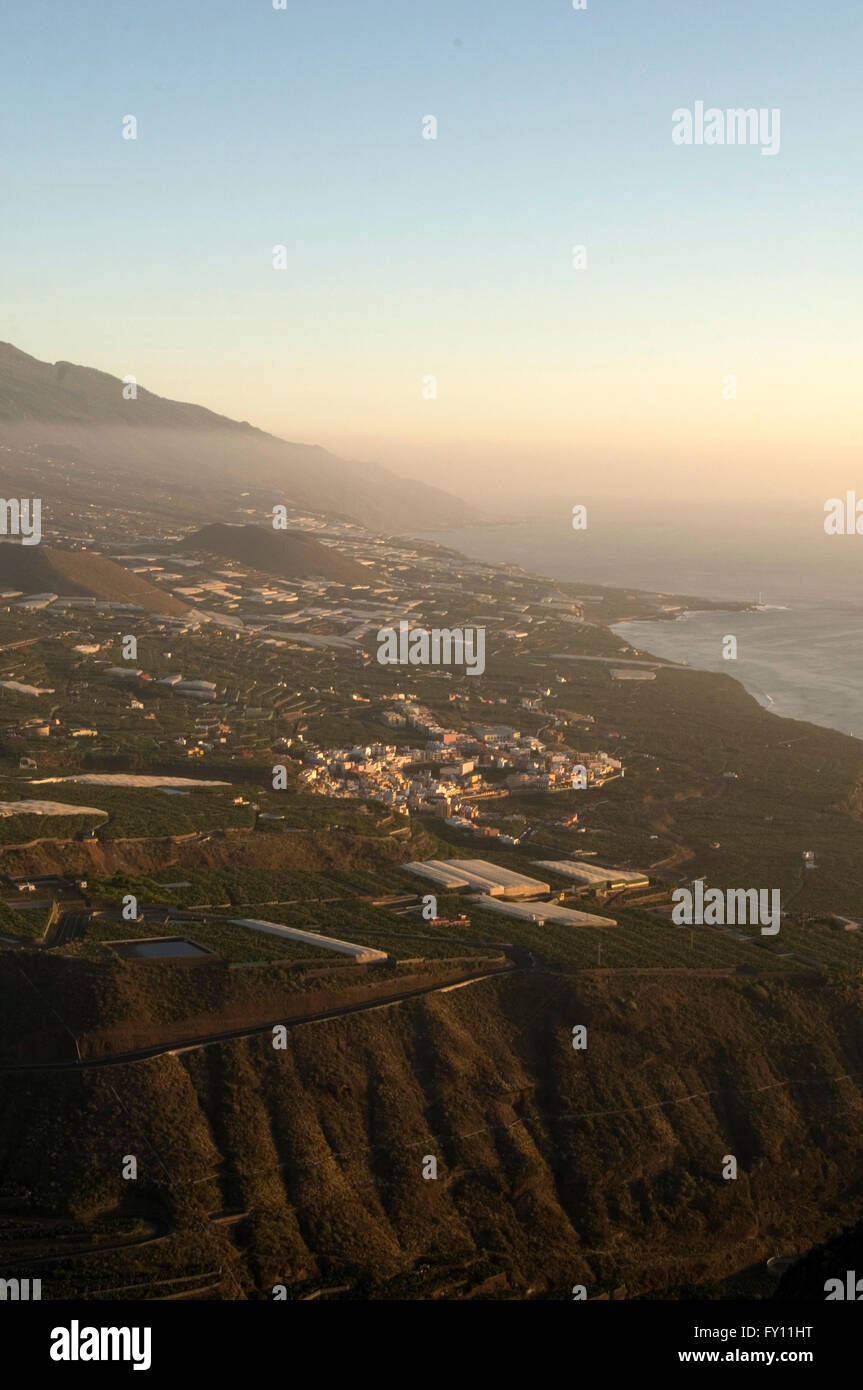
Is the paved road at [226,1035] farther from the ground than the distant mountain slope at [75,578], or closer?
closer

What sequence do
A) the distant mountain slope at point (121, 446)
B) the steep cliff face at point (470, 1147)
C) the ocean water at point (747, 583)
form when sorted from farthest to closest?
the distant mountain slope at point (121, 446)
the ocean water at point (747, 583)
the steep cliff face at point (470, 1147)

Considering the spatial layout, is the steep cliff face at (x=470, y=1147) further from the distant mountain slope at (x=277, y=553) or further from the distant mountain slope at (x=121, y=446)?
the distant mountain slope at (x=121, y=446)

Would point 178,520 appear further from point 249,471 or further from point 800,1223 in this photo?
point 800,1223

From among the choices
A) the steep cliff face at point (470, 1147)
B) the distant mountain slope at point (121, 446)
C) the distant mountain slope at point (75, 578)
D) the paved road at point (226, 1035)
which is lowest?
the steep cliff face at point (470, 1147)

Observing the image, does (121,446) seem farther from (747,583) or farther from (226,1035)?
(226,1035)

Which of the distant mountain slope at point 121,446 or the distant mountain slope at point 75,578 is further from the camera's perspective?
the distant mountain slope at point 121,446

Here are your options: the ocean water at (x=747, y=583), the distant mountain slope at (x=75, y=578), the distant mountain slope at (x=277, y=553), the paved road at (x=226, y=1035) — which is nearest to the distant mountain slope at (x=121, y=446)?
the ocean water at (x=747, y=583)
